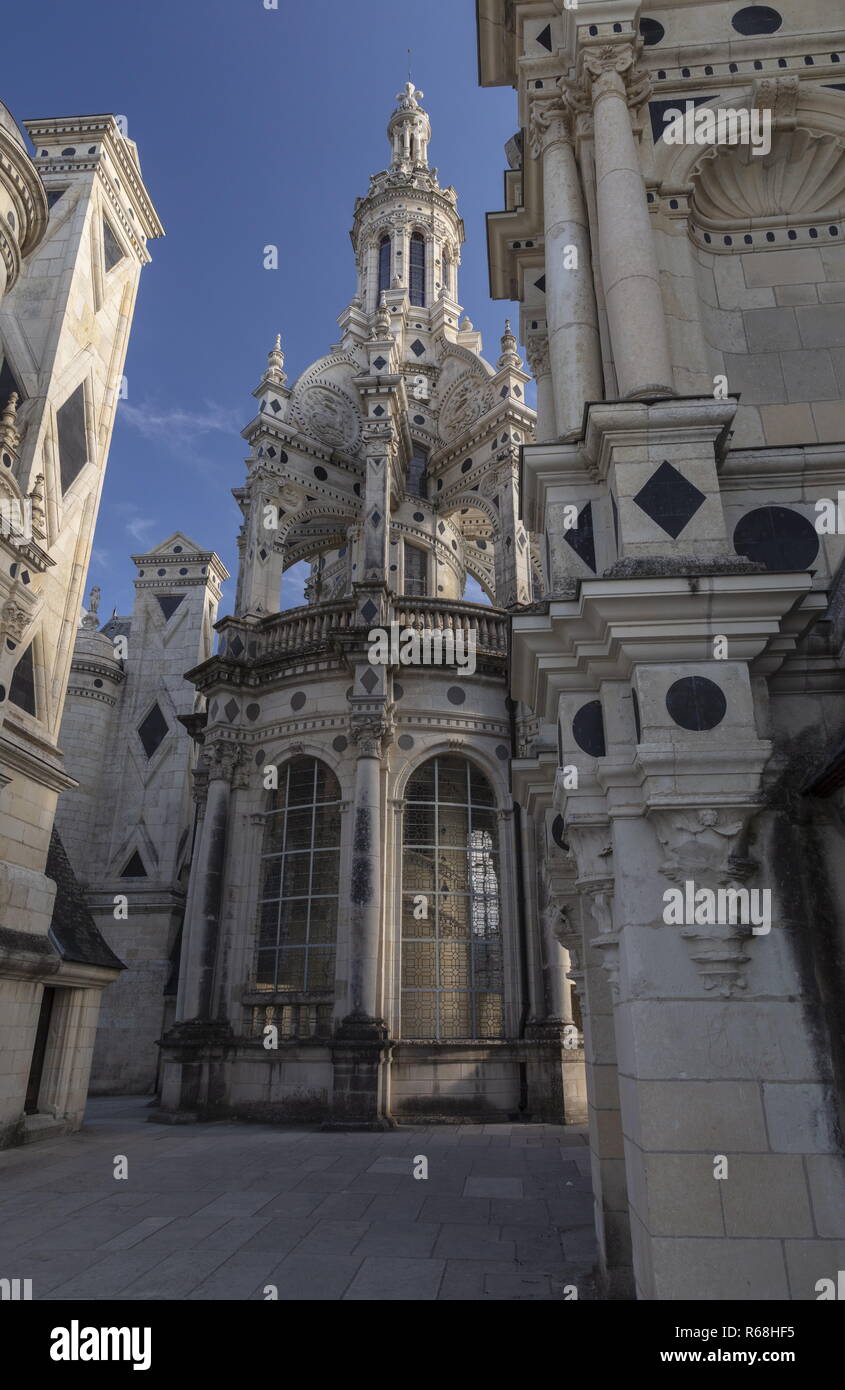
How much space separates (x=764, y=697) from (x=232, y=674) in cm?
1551

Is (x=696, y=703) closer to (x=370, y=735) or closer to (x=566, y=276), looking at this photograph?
(x=566, y=276)

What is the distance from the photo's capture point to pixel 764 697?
17.8 ft

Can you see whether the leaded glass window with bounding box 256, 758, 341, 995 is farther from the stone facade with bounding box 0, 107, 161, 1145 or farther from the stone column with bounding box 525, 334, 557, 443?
the stone column with bounding box 525, 334, 557, 443

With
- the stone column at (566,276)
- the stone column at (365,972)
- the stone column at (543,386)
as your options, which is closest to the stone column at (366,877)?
the stone column at (365,972)

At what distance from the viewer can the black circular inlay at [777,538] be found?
620 cm

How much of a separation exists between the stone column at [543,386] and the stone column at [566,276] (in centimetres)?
164

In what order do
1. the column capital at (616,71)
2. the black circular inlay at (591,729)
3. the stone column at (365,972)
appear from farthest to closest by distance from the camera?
the stone column at (365,972) < the column capital at (616,71) < the black circular inlay at (591,729)

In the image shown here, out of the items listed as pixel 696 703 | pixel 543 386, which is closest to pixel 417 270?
pixel 543 386

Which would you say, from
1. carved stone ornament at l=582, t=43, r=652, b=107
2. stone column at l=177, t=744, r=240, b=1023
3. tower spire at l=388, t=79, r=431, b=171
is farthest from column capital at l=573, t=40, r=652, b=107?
tower spire at l=388, t=79, r=431, b=171

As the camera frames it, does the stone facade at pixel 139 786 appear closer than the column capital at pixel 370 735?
No

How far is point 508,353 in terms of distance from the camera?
24.1m

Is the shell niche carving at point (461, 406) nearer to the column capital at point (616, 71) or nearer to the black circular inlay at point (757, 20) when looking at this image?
the black circular inlay at point (757, 20)
